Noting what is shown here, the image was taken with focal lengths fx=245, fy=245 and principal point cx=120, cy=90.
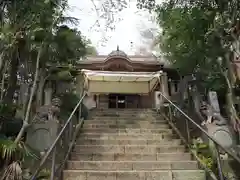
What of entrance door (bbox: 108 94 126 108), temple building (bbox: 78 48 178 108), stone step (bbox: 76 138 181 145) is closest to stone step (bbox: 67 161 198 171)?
stone step (bbox: 76 138 181 145)

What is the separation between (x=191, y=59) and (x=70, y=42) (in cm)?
361

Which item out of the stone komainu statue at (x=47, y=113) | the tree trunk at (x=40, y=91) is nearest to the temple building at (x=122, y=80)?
the tree trunk at (x=40, y=91)

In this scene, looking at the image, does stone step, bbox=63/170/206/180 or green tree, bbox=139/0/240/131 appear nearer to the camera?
stone step, bbox=63/170/206/180

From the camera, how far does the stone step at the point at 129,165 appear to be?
13.9ft

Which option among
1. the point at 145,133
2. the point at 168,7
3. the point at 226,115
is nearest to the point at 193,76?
the point at 226,115

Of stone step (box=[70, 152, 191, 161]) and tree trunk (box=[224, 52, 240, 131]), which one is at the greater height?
tree trunk (box=[224, 52, 240, 131])

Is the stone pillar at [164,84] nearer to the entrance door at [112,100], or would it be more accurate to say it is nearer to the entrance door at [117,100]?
the entrance door at [117,100]

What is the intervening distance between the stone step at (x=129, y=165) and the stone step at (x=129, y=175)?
283 mm

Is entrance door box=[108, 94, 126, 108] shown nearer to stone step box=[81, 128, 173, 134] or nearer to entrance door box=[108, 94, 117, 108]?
entrance door box=[108, 94, 117, 108]

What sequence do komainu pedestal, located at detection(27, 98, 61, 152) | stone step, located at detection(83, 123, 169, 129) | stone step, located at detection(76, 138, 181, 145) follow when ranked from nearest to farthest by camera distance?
1. komainu pedestal, located at detection(27, 98, 61, 152)
2. stone step, located at detection(76, 138, 181, 145)
3. stone step, located at detection(83, 123, 169, 129)

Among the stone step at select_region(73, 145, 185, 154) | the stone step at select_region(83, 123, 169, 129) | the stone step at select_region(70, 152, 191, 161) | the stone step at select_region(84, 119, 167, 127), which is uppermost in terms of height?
the stone step at select_region(84, 119, 167, 127)

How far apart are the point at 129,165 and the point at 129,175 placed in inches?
14.1

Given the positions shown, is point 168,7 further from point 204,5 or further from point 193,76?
point 193,76

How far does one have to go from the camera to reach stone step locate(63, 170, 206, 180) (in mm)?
3875
